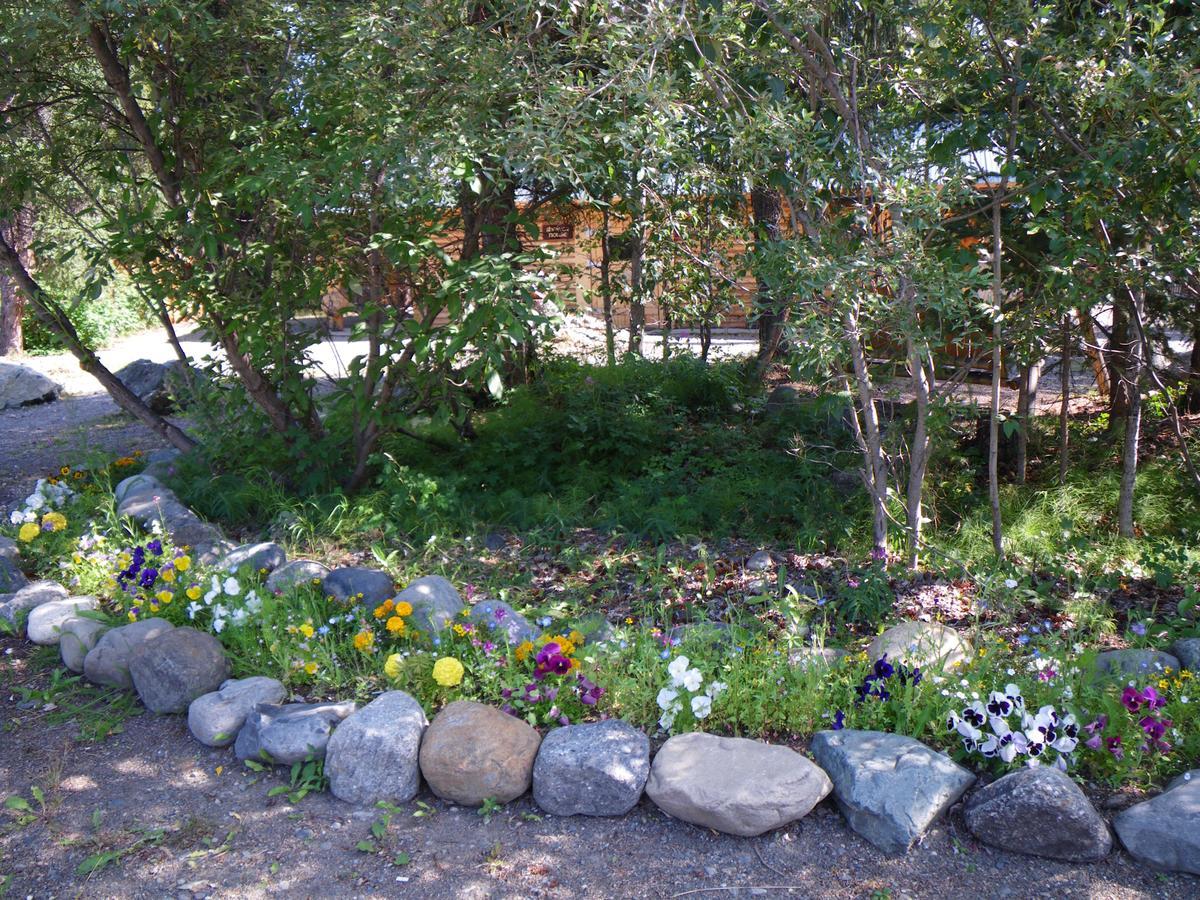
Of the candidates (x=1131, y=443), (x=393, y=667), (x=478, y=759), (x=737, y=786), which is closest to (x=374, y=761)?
(x=478, y=759)

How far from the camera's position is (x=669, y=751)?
9.34 ft

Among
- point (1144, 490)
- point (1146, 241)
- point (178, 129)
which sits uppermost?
point (178, 129)

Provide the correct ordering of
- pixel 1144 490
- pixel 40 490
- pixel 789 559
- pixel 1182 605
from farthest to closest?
pixel 40 490 → pixel 1144 490 → pixel 789 559 → pixel 1182 605

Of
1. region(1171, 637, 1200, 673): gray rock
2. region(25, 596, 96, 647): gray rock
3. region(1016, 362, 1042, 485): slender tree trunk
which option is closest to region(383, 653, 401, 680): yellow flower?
region(25, 596, 96, 647): gray rock

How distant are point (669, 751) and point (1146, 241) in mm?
2844

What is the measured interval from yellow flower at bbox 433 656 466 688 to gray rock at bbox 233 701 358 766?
313mm

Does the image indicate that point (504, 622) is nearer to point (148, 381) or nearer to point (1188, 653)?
point (1188, 653)

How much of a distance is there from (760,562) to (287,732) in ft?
7.38

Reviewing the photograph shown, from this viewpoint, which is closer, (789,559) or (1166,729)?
(1166,729)

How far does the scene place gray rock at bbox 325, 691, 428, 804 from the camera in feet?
9.43

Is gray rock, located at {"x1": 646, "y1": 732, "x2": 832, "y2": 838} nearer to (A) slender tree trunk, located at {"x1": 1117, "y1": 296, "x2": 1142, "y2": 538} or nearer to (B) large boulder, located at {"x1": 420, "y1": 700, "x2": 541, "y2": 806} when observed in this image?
(B) large boulder, located at {"x1": 420, "y1": 700, "x2": 541, "y2": 806}

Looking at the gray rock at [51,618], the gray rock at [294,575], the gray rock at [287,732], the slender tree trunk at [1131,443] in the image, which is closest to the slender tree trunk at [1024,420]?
the slender tree trunk at [1131,443]

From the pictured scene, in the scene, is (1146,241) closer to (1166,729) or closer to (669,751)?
(1166,729)

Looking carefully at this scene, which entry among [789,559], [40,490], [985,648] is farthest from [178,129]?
[985,648]
